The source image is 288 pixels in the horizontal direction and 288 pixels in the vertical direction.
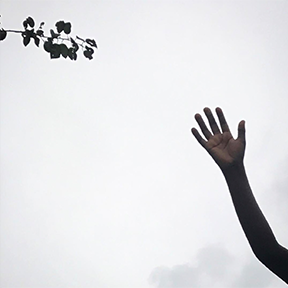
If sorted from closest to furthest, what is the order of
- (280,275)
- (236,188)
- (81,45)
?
(280,275)
(236,188)
(81,45)

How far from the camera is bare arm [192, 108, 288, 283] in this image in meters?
2.68

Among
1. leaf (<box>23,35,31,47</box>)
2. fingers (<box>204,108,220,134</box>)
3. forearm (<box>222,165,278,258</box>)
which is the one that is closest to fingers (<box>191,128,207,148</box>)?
fingers (<box>204,108,220,134</box>)

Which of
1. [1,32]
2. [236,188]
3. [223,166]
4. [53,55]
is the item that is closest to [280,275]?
[236,188]

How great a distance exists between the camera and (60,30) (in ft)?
13.3

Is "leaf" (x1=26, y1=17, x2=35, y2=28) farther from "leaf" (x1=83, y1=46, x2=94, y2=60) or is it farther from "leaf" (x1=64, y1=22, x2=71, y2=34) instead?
"leaf" (x1=83, y1=46, x2=94, y2=60)

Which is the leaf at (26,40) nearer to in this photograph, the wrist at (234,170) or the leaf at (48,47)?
the leaf at (48,47)

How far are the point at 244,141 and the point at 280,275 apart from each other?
111cm

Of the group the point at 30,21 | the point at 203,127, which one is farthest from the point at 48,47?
the point at 203,127

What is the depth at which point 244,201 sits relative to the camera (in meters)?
2.83

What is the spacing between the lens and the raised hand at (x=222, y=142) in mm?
3135

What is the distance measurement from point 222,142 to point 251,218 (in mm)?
812

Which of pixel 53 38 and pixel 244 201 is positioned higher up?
pixel 53 38

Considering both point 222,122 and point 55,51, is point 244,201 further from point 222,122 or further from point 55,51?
point 55,51

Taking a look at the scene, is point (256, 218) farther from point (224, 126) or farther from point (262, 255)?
point (224, 126)
